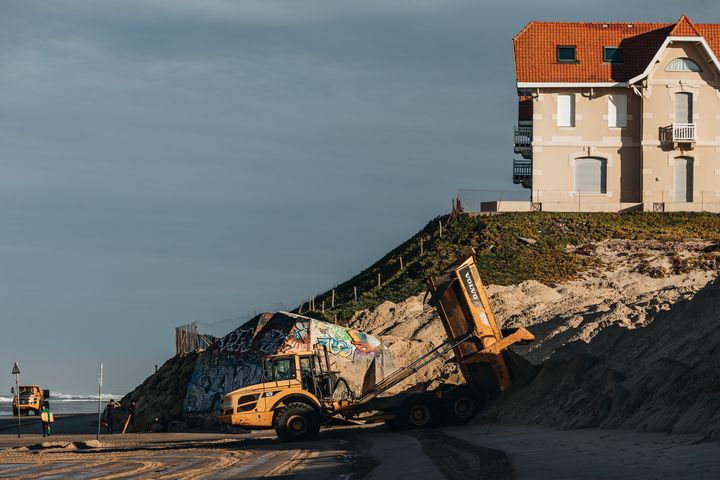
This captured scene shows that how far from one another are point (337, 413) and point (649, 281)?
24072 mm

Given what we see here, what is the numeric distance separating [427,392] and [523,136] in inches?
1470

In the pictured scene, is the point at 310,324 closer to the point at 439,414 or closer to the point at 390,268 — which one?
the point at 439,414

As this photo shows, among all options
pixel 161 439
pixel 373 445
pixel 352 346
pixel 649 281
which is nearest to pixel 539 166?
pixel 649 281

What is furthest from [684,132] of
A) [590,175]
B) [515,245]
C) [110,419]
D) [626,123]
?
[110,419]

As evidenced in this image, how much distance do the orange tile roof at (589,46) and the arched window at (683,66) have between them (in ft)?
4.44

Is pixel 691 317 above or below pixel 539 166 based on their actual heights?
below

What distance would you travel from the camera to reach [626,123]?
6612cm

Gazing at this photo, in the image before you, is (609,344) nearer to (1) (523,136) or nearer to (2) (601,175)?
(2) (601,175)

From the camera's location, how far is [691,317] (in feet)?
101

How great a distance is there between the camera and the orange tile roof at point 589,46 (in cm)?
6600

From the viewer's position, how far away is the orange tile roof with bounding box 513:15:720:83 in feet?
217

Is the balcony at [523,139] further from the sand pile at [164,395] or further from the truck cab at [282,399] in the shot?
the truck cab at [282,399]

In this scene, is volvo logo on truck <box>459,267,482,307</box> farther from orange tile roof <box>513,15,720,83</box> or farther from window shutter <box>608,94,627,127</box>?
window shutter <box>608,94,627,127</box>

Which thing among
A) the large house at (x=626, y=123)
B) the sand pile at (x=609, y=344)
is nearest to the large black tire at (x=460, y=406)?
the sand pile at (x=609, y=344)
